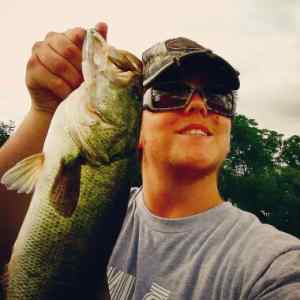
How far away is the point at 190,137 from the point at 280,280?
129 centimetres

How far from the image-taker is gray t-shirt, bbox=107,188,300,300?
256 centimetres

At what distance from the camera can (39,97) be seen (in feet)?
8.80

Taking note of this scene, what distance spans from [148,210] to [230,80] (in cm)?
118

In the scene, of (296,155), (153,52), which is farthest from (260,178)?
(153,52)

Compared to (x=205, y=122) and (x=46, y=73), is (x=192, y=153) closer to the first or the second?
(x=205, y=122)

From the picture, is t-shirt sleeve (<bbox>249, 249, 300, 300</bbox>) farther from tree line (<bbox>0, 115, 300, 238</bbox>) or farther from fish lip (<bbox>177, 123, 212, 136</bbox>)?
tree line (<bbox>0, 115, 300, 238</bbox>)

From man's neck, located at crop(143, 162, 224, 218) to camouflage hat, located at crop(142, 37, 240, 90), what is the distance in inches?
29.2

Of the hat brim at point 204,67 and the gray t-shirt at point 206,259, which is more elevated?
the hat brim at point 204,67

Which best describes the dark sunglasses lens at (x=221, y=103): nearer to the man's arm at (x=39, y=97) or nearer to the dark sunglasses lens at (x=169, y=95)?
the dark sunglasses lens at (x=169, y=95)

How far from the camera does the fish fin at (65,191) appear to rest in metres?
2.38

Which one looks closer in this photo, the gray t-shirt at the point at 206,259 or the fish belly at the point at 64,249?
the fish belly at the point at 64,249

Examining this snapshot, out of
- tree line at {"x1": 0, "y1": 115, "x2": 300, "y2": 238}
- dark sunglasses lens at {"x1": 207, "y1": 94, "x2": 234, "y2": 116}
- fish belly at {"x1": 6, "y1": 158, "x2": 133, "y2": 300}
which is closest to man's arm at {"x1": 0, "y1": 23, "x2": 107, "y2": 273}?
fish belly at {"x1": 6, "y1": 158, "x2": 133, "y2": 300}

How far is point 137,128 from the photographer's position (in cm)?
267

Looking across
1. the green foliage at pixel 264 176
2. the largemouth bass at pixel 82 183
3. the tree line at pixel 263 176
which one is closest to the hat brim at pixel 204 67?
the largemouth bass at pixel 82 183
